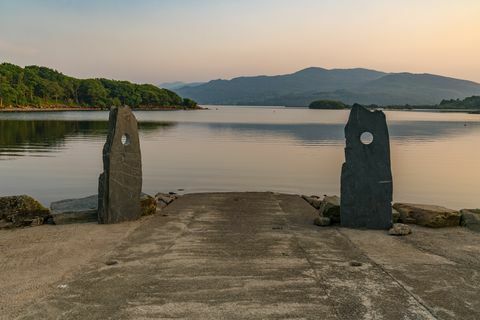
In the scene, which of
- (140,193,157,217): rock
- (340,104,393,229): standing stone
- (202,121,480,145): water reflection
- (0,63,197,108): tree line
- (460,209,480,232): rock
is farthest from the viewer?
(0,63,197,108): tree line

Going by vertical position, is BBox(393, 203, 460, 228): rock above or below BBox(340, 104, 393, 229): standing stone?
below

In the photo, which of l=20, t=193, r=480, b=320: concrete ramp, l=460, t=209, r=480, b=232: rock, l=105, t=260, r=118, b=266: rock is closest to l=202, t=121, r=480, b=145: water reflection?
l=460, t=209, r=480, b=232: rock

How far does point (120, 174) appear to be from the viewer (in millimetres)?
11328

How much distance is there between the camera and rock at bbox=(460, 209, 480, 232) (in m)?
10.9

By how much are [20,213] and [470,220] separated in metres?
10.9

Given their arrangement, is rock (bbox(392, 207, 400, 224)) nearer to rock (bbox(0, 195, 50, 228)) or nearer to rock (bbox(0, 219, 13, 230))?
rock (bbox(0, 195, 50, 228))

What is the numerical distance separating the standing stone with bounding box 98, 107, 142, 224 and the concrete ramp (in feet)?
2.88

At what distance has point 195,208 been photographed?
45.3 feet

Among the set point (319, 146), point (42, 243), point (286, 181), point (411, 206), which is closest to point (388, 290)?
point (411, 206)

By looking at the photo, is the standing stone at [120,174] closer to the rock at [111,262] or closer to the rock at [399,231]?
the rock at [111,262]

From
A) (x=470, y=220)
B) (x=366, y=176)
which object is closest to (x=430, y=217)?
(x=470, y=220)

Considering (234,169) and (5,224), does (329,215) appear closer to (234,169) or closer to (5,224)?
(5,224)

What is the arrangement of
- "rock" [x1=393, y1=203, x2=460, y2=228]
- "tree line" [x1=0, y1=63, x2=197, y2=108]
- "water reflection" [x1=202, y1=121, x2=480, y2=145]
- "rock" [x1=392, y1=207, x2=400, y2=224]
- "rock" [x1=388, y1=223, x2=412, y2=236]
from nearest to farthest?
"rock" [x1=388, y1=223, x2=412, y2=236]
"rock" [x1=393, y1=203, x2=460, y2=228]
"rock" [x1=392, y1=207, x2=400, y2=224]
"water reflection" [x1=202, y1=121, x2=480, y2=145]
"tree line" [x1=0, y1=63, x2=197, y2=108]

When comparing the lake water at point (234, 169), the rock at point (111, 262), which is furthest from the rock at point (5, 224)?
the lake water at point (234, 169)
